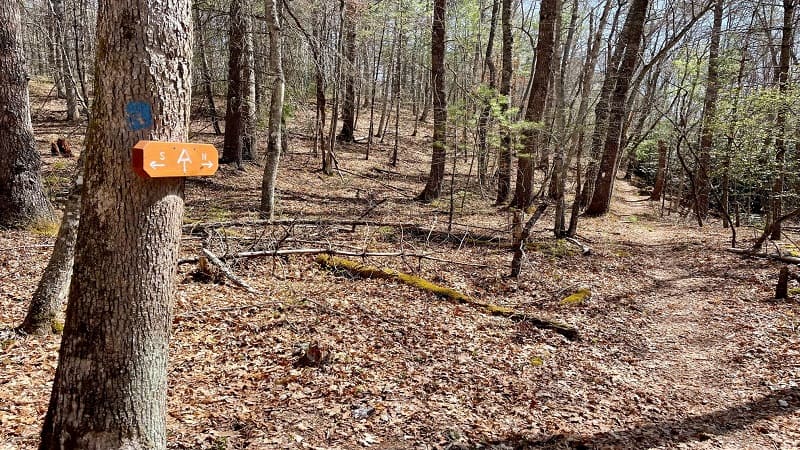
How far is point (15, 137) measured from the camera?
6.41 m

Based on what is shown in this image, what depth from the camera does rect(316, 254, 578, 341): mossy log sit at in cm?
654

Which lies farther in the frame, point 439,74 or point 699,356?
point 439,74

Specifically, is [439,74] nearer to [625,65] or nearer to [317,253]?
[625,65]

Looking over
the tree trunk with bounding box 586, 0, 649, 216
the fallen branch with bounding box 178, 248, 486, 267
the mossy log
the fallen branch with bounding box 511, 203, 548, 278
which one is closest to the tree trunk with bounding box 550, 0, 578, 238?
the fallen branch with bounding box 511, 203, 548, 278

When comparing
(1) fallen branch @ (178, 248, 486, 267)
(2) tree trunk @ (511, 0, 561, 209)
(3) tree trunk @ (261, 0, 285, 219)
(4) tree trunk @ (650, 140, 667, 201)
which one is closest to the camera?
(1) fallen branch @ (178, 248, 486, 267)

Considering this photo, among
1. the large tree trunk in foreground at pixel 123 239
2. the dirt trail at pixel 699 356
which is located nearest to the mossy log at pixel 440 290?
the dirt trail at pixel 699 356

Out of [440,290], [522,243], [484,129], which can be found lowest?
[440,290]

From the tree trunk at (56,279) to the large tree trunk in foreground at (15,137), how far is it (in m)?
3.14

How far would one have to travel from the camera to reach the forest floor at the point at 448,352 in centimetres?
404

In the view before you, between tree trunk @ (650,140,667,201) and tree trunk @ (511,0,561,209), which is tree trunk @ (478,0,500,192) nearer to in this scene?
tree trunk @ (511,0,561,209)

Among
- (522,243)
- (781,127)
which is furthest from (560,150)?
(781,127)

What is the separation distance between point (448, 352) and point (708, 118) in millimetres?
13432

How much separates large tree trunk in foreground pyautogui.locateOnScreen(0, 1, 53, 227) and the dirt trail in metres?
7.69

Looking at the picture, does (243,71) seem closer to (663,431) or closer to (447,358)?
(447,358)
